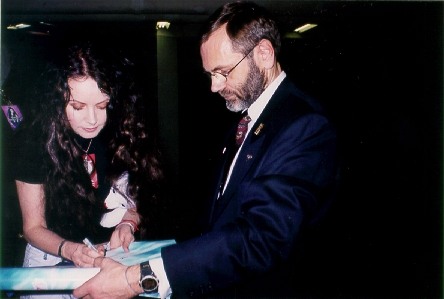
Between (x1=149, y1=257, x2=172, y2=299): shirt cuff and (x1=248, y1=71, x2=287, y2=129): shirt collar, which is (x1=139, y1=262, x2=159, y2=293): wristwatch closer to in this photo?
(x1=149, y1=257, x2=172, y2=299): shirt cuff

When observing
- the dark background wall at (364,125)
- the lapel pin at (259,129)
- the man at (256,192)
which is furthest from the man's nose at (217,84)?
the dark background wall at (364,125)

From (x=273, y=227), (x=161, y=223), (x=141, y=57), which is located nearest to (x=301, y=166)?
(x=273, y=227)

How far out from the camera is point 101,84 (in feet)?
4.98

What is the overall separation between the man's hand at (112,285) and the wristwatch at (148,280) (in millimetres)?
24

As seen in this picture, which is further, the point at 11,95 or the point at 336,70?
the point at 336,70

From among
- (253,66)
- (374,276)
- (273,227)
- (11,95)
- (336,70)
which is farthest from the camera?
(374,276)

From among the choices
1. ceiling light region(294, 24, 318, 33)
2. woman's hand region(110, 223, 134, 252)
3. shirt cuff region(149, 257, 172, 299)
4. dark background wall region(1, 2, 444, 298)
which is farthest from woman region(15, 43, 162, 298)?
ceiling light region(294, 24, 318, 33)

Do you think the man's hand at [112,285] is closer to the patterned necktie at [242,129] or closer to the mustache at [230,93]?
the patterned necktie at [242,129]

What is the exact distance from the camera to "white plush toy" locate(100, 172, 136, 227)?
163 cm

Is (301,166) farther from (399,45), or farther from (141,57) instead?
(399,45)

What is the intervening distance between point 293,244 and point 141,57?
1449 mm

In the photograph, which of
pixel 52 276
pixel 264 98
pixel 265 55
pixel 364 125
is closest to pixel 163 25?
pixel 265 55

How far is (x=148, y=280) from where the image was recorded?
1182 millimetres

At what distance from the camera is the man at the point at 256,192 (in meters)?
1.10
